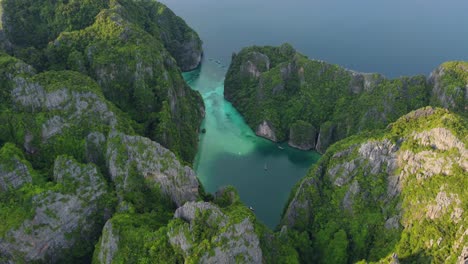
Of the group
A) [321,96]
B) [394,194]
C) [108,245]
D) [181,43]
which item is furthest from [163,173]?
[181,43]

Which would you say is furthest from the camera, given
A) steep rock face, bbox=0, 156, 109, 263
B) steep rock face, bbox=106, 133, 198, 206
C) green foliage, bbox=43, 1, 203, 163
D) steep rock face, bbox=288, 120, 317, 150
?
steep rock face, bbox=288, 120, 317, 150

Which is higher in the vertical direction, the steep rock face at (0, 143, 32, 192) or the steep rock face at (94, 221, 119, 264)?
the steep rock face at (0, 143, 32, 192)

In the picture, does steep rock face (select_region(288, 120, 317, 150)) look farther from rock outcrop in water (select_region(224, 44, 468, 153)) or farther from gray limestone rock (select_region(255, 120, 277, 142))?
gray limestone rock (select_region(255, 120, 277, 142))

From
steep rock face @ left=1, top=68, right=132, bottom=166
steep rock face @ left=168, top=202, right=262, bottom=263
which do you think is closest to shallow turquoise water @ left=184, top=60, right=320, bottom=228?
steep rock face @ left=1, top=68, right=132, bottom=166

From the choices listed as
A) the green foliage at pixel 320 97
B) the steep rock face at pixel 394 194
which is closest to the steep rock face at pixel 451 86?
the green foliage at pixel 320 97

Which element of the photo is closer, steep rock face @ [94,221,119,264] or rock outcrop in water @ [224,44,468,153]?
steep rock face @ [94,221,119,264]

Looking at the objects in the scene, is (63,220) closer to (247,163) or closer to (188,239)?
(188,239)

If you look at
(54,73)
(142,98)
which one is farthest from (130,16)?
(54,73)
